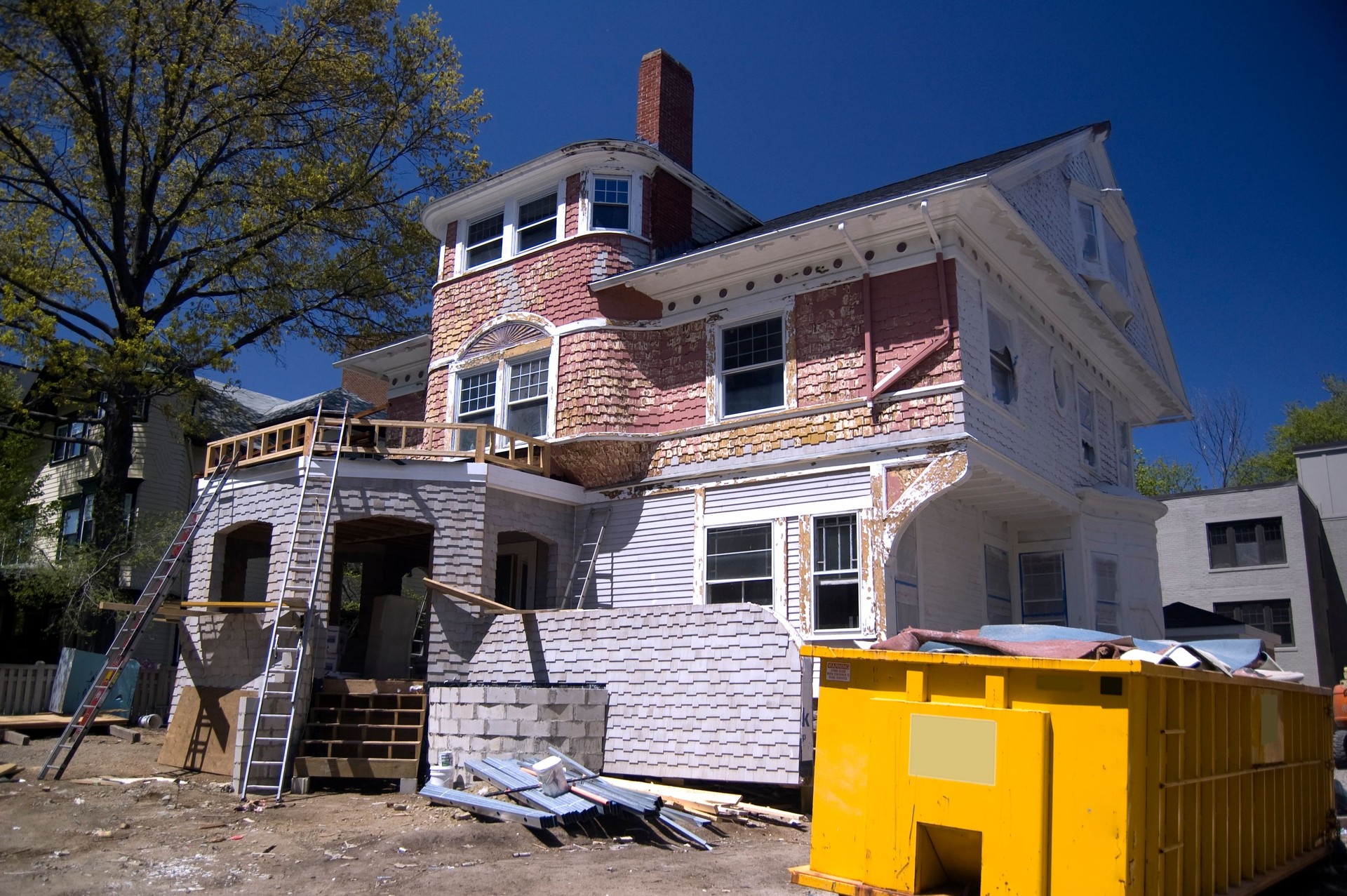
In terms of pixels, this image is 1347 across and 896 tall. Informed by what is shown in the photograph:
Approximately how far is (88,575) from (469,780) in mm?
15137

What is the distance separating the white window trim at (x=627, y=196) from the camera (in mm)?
17500

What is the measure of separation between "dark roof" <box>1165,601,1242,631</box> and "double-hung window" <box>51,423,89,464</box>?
99.4 ft

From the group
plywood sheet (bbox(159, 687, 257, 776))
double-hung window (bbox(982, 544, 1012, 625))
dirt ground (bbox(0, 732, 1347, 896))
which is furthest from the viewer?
double-hung window (bbox(982, 544, 1012, 625))

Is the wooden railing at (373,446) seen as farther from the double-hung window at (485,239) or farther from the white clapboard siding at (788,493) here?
the double-hung window at (485,239)

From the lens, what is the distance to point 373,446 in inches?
603

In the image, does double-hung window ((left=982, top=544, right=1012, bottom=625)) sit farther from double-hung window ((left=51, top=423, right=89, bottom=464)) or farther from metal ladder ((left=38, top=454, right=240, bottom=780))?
double-hung window ((left=51, top=423, right=89, bottom=464))

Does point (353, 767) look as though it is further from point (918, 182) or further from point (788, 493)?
point (918, 182)

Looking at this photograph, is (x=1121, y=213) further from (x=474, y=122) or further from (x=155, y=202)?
(x=155, y=202)

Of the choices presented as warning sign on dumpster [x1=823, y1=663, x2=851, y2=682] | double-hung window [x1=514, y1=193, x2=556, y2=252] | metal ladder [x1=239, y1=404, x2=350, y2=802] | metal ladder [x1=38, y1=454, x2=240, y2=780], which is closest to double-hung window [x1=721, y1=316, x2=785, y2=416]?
double-hung window [x1=514, y1=193, x2=556, y2=252]

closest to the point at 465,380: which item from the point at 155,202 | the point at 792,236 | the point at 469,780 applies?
the point at 792,236

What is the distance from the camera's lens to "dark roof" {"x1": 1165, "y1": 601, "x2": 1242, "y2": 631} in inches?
875

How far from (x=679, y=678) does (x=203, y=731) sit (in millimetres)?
7072

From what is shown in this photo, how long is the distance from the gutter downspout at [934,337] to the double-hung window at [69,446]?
26.6 meters

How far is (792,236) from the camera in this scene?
1494cm
